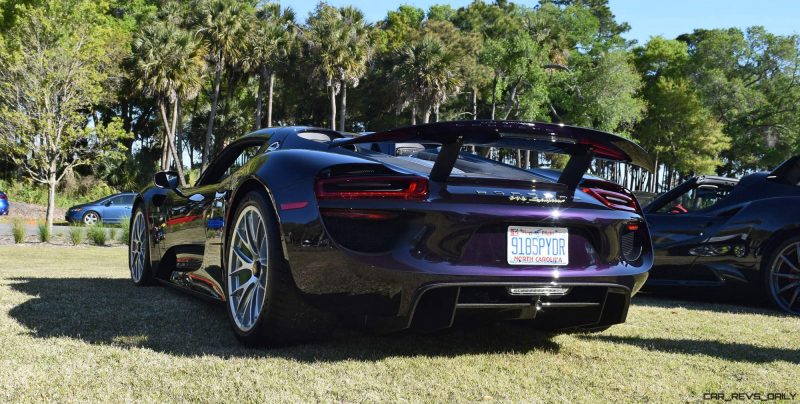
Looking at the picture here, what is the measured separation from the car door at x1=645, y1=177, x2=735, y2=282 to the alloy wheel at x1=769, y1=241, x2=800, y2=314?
55 cm

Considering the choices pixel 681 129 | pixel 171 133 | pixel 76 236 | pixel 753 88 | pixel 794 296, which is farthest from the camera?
pixel 753 88

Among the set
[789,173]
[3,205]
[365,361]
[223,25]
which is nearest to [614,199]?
[365,361]

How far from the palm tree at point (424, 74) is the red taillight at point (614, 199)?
109ft

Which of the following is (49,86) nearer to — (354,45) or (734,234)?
(734,234)

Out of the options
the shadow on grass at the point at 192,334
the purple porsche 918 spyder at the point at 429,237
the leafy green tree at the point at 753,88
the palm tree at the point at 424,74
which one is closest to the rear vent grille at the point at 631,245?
the purple porsche 918 spyder at the point at 429,237

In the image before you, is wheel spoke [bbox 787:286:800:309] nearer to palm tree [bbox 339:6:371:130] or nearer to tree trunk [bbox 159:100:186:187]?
tree trunk [bbox 159:100:186:187]

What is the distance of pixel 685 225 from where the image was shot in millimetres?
6762

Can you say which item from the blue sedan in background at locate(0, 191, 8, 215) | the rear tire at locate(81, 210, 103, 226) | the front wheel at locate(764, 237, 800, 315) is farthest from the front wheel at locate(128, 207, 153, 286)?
the blue sedan in background at locate(0, 191, 8, 215)

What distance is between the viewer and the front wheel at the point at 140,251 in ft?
19.3

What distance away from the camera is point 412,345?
143 inches

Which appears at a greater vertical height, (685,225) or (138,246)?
(685,225)

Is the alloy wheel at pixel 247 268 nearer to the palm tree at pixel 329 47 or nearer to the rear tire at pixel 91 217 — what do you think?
the rear tire at pixel 91 217

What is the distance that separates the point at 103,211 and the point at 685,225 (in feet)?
74.7

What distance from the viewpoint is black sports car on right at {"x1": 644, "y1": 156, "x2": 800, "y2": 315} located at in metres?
5.99
